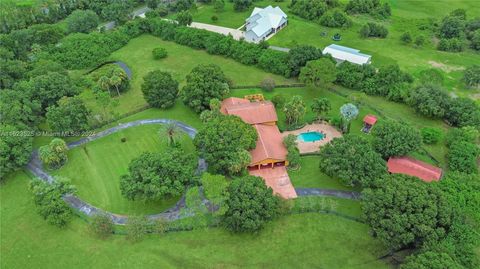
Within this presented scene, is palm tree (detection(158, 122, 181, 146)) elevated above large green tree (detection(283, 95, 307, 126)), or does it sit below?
below

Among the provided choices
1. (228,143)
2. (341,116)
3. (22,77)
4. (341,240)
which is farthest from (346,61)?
(22,77)

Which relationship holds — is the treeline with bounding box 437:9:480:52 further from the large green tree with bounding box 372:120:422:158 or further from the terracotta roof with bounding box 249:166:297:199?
the terracotta roof with bounding box 249:166:297:199

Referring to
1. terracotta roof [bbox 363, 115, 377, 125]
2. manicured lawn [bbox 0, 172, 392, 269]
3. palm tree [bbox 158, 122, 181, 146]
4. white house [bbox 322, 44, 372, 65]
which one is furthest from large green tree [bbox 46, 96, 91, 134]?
white house [bbox 322, 44, 372, 65]

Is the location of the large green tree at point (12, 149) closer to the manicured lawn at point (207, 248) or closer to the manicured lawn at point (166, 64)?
the manicured lawn at point (207, 248)

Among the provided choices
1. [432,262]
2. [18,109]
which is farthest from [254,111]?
[18,109]

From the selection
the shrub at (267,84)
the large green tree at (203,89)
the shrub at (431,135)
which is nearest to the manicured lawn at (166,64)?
the shrub at (267,84)

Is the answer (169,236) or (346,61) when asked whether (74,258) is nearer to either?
(169,236)
